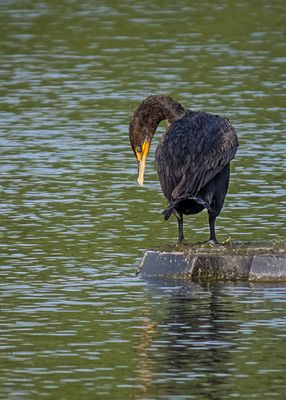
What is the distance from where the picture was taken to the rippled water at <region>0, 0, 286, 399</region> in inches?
501

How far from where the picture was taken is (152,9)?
4138 cm

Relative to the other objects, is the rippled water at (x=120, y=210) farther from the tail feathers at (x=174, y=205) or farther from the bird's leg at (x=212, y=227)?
the bird's leg at (x=212, y=227)

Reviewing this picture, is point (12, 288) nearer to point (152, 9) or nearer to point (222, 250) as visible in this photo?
point (222, 250)

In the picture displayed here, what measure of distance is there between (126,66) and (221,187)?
15684 mm

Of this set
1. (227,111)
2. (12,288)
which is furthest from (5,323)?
(227,111)

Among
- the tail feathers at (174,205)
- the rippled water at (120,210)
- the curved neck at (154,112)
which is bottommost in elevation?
the rippled water at (120,210)

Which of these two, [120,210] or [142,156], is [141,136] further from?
[120,210]

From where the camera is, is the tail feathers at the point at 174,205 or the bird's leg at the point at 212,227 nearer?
the tail feathers at the point at 174,205

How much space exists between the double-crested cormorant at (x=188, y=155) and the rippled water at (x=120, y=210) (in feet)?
2.74

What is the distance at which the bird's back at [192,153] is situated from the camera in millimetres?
16266

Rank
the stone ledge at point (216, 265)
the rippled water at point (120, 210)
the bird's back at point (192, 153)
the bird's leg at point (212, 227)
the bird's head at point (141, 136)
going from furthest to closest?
the bird's head at point (141, 136)
the bird's leg at point (212, 227)
the bird's back at point (192, 153)
the stone ledge at point (216, 265)
the rippled water at point (120, 210)

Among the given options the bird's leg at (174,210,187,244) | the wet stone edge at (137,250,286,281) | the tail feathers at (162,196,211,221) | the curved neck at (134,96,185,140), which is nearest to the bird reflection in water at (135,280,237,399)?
the wet stone edge at (137,250,286,281)

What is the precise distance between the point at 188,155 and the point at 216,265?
41.3 inches

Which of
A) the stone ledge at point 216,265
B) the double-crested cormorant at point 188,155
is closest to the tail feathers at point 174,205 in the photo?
the double-crested cormorant at point 188,155
